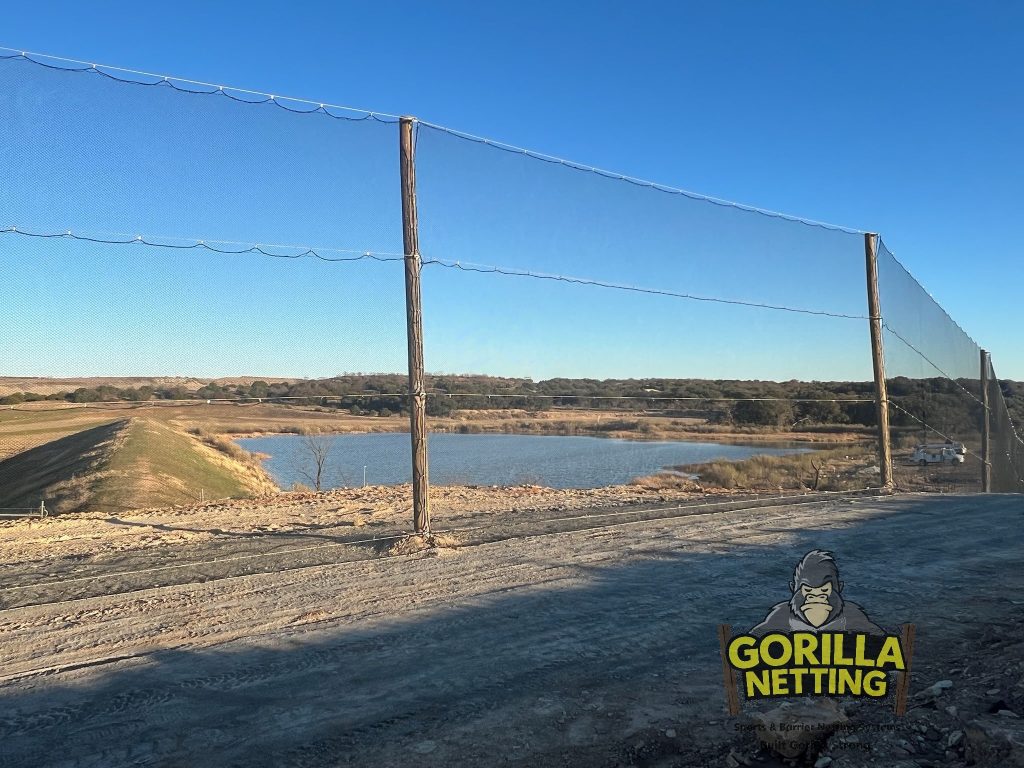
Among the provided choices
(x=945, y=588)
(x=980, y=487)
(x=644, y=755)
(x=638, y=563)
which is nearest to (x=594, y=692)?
(x=644, y=755)

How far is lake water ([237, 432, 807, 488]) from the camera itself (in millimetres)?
10421

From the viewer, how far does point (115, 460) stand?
599 inches

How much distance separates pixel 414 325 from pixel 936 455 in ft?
35.9

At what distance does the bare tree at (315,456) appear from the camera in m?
12.4

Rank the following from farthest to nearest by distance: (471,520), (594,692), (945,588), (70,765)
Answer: (471,520)
(945,588)
(594,692)
(70,765)

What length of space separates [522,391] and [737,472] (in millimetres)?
7631

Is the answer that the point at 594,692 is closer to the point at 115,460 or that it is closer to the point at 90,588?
the point at 90,588

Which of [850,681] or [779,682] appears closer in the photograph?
[850,681]

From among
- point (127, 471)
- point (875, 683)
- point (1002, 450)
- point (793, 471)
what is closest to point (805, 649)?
point (875, 683)

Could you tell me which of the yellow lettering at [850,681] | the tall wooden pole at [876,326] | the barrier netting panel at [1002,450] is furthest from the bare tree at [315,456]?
the barrier netting panel at [1002,450]

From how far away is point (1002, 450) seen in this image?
16.1 meters

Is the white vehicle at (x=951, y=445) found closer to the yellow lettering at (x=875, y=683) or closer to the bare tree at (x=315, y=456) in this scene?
the bare tree at (x=315, y=456)

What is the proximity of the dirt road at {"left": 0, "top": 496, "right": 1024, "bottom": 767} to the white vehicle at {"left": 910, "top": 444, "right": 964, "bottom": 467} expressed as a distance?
21.9 ft

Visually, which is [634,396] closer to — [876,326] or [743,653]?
[876,326]
